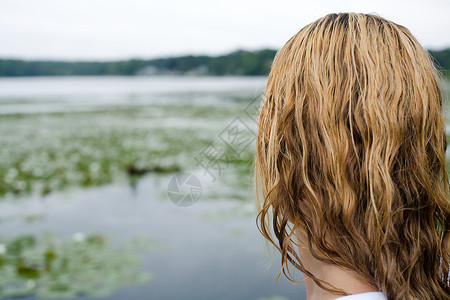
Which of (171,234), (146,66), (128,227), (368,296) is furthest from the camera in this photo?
(146,66)

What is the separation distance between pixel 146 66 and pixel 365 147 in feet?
280

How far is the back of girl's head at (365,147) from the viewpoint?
0.86 m

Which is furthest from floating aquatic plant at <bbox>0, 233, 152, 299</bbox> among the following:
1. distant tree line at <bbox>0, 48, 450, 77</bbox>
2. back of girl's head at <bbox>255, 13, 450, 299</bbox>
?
distant tree line at <bbox>0, 48, 450, 77</bbox>

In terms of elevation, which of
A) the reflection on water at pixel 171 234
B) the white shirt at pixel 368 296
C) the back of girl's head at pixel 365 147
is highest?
the back of girl's head at pixel 365 147

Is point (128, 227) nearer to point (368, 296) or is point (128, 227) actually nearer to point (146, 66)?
point (368, 296)

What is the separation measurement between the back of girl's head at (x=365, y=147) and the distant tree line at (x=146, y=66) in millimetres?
46665

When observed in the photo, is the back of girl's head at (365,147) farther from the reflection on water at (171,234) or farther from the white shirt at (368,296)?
the reflection on water at (171,234)

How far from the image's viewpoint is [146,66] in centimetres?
8231

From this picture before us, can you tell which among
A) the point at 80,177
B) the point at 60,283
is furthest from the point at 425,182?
the point at 80,177

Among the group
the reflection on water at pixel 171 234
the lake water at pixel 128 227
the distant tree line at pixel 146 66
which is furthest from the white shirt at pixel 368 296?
the distant tree line at pixel 146 66

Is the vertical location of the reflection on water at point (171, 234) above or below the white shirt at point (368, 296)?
below

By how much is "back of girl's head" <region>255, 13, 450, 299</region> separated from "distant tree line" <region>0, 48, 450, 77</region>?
4666cm

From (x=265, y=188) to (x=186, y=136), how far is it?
29.7 ft

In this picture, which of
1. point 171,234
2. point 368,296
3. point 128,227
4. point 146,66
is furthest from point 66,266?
point 146,66
